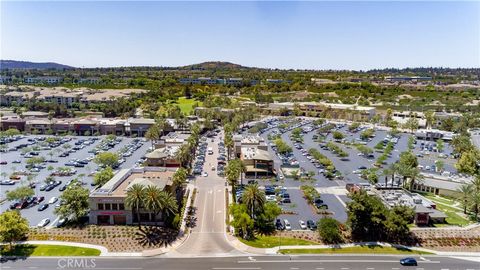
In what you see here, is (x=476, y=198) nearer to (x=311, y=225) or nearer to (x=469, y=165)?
(x=469, y=165)

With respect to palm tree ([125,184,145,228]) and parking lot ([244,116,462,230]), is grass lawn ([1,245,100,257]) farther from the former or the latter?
parking lot ([244,116,462,230])

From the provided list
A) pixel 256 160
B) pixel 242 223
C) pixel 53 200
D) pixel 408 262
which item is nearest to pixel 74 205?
pixel 53 200

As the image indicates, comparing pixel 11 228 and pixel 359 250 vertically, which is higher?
pixel 11 228

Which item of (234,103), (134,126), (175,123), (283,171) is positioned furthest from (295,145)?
(234,103)

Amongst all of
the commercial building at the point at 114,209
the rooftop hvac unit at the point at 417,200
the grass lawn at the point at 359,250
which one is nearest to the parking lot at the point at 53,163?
the commercial building at the point at 114,209

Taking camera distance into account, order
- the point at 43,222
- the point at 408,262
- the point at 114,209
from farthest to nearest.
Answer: the point at 114,209
the point at 43,222
the point at 408,262

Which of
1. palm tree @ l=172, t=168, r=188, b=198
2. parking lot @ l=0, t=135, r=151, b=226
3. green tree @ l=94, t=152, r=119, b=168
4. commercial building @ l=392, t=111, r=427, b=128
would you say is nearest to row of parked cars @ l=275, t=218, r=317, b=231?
palm tree @ l=172, t=168, r=188, b=198

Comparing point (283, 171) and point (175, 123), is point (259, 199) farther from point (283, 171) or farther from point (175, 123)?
point (175, 123)
